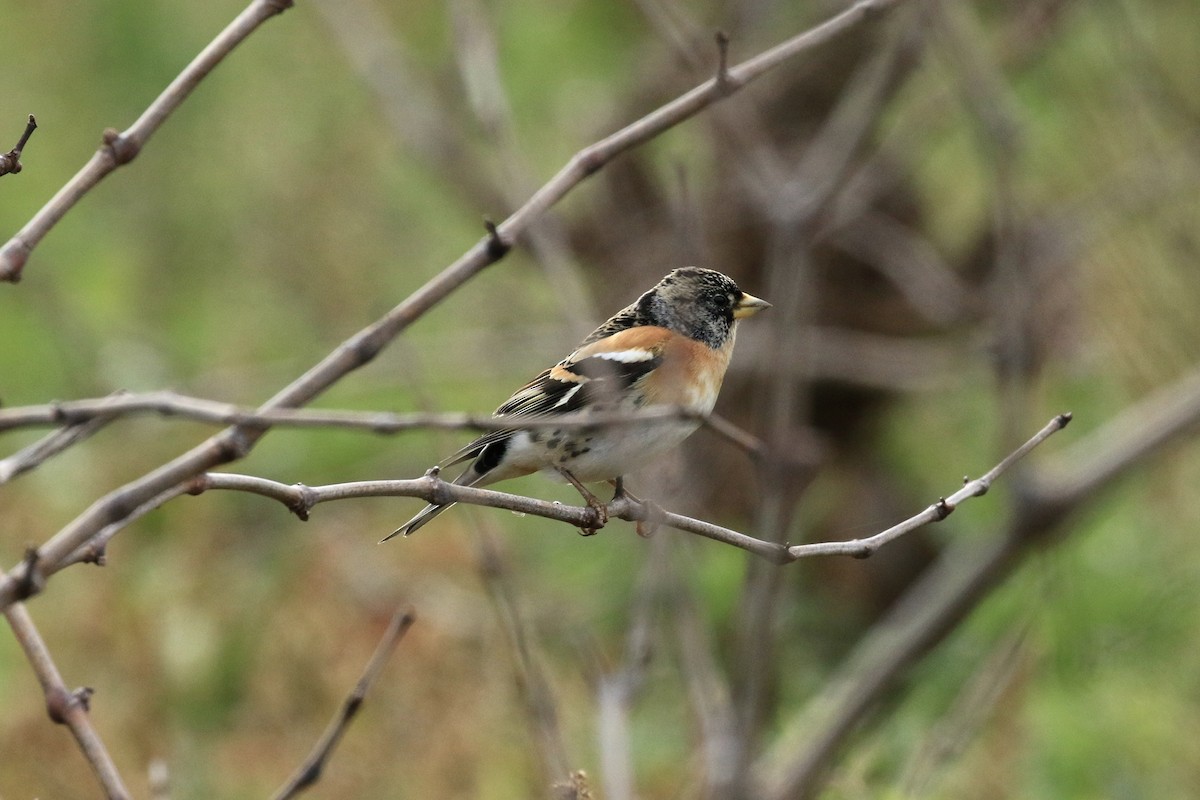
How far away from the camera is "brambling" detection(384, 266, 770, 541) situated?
2.79m

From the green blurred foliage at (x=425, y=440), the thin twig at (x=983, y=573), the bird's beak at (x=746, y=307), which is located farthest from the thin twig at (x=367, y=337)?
the thin twig at (x=983, y=573)

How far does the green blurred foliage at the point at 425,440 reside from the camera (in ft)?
13.1

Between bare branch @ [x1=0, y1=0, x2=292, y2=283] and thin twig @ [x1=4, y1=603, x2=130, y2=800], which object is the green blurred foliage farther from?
thin twig @ [x1=4, y1=603, x2=130, y2=800]

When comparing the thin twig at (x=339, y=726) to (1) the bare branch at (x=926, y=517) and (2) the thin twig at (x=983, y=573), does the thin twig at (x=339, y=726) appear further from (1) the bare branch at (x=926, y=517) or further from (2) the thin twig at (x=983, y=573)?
(2) the thin twig at (x=983, y=573)

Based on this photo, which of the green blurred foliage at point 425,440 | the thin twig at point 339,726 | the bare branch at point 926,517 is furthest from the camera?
the green blurred foliage at point 425,440

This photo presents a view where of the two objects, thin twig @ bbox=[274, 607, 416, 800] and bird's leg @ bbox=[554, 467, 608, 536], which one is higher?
thin twig @ bbox=[274, 607, 416, 800]

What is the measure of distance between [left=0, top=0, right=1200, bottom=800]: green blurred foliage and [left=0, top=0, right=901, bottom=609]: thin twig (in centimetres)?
85

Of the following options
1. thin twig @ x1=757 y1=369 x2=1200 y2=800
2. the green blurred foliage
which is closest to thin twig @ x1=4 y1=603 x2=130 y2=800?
the green blurred foliage

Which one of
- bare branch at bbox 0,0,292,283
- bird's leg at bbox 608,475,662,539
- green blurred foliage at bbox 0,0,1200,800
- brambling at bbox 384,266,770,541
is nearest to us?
bare branch at bbox 0,0,292,283

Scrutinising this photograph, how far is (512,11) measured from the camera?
7922 millimetres

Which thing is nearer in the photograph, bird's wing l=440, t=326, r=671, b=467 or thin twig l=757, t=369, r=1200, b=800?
bird's wing l=440, t=326, r=671, b=467

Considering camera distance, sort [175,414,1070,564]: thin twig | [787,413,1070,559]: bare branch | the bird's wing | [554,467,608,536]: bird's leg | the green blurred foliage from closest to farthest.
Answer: [175,414,1070,564]: thin twig → [787,413,1070,559]: bare branch → [554,467,608,536]: bird's leg → the bird's wing → the green blurred foliage

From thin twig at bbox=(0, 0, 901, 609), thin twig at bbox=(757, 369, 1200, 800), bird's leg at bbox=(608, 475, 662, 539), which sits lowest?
thin twig at bbox=(757, 369, 1200, 800)

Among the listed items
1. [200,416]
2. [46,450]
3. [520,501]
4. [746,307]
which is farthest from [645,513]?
[200,416]
